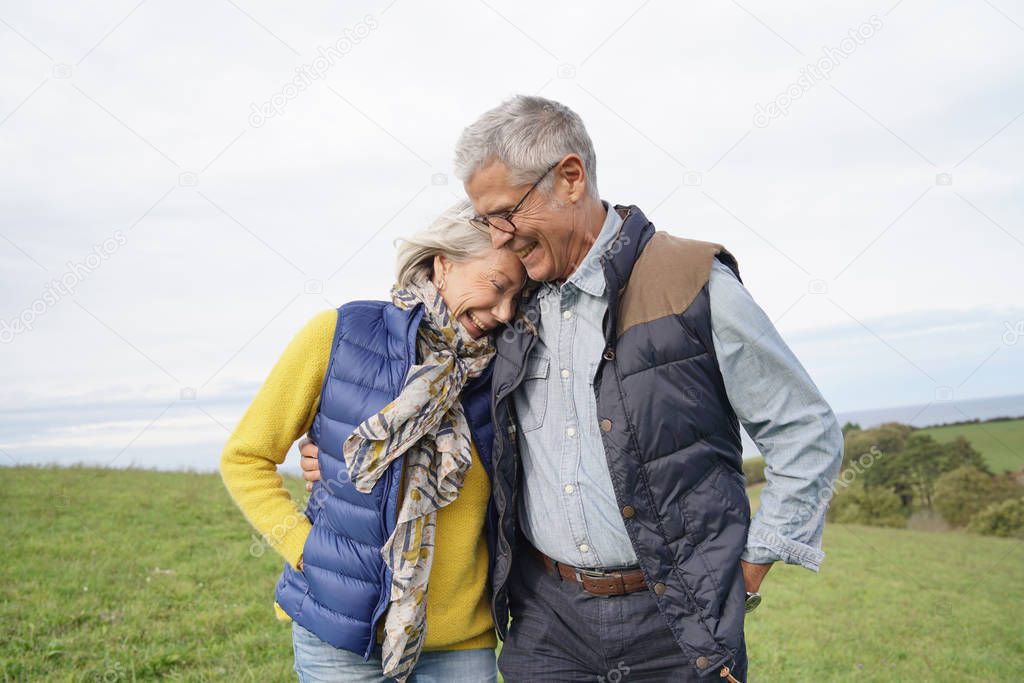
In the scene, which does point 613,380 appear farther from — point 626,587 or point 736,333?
point 626,587

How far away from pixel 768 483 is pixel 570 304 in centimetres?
85

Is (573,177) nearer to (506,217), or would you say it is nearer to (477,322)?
(506,217)

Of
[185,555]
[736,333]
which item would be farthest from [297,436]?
[185,555]

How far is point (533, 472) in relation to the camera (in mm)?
2654

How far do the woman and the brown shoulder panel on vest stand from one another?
459 mm

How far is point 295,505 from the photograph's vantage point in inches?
108

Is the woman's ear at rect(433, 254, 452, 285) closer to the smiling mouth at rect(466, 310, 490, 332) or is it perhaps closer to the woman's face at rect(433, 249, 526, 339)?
the woman's face at rect(433, 249, 526, 339)

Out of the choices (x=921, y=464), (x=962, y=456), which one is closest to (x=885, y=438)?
(x=921, y=464)

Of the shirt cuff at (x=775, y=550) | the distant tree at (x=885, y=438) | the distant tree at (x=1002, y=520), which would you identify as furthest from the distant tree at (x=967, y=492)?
the shirt cuff at (x=775, y=550)

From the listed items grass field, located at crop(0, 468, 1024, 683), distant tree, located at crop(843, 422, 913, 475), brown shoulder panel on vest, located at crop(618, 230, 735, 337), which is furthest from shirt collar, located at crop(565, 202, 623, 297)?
distant tree, located at crop(843, 422, 913, 475)

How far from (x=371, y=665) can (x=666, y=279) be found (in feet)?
5.22

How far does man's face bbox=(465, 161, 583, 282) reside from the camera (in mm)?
2582

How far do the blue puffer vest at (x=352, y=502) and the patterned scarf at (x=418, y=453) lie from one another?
0.16 ft

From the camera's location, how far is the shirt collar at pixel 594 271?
101 inches
